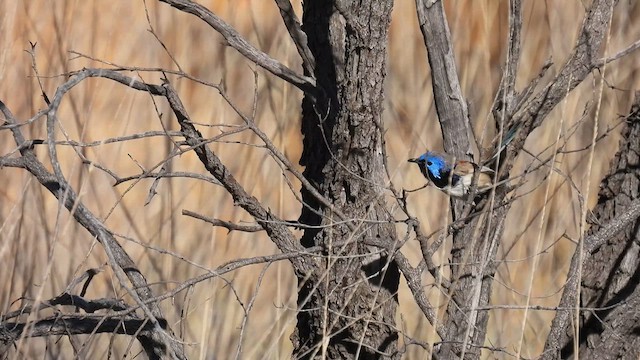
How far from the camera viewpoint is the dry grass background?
442cm

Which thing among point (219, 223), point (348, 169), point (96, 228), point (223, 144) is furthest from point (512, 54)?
point (223, 144)

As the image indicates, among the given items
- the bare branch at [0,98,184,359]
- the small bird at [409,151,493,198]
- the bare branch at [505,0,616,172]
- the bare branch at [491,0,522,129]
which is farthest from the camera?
the small bird at [409,151,493,198]

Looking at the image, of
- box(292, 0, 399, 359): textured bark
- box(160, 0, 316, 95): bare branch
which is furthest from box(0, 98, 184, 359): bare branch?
box(160, 0, 316, 95): bare branch

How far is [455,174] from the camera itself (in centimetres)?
351

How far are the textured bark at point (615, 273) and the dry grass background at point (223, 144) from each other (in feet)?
2.55

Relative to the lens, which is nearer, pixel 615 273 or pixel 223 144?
pixel 615 273

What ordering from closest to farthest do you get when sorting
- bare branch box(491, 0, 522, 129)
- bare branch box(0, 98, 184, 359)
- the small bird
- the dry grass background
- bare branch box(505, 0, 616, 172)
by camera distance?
bare branch box(0, 98, 184, 359) < bare branch box(491, 0, 522, 129) < bare branch box(505, 0, 616, 172) < the small bird < the dry grass background

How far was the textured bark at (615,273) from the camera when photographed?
326 centimetres

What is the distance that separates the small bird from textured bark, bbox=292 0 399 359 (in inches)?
9.6

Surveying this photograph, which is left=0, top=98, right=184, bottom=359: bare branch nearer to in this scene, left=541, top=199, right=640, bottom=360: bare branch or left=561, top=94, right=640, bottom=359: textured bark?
left=541, top=199, right=640, bottom=360: bare branch

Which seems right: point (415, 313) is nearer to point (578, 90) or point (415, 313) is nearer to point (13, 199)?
point (578, 90)

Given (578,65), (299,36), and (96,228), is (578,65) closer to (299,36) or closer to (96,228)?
(299,36)

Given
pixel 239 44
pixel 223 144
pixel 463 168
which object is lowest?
pixel 239 44

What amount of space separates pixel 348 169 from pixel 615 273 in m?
1.26
